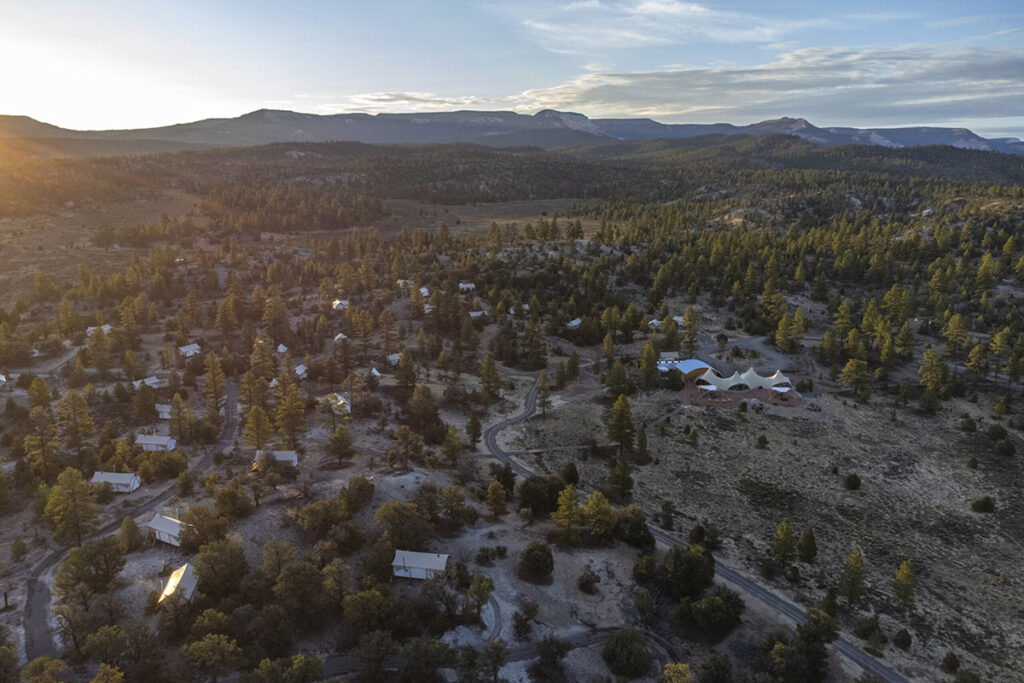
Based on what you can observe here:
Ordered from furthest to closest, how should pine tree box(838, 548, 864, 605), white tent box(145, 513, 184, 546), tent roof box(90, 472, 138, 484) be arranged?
tent roof box(90, 472, 138, 484) < white tent box(145, 513, 184, 546) < pine tree box(838, 548, 864, 605)

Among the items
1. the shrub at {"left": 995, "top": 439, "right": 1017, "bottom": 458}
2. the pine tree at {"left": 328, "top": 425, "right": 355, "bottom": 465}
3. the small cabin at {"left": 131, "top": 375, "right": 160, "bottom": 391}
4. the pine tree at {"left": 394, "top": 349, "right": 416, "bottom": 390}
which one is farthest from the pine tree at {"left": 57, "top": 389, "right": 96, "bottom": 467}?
the shrub at {"left": 995, "top": 439, "right": 1017, "bottom": 458}

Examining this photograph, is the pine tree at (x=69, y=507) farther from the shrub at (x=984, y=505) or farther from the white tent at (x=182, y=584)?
the shrub at (x=984, y=505)

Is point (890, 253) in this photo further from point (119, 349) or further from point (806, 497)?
point (119, 349)

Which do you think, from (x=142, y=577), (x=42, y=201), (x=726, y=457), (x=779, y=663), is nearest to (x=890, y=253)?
(x=726, y=457)

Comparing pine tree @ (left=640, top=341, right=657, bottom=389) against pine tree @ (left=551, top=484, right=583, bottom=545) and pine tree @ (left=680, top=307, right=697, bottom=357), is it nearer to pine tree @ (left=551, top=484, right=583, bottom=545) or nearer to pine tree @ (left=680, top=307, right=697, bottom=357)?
pine tree @ (left=680, top=307, right=697, bottom=357)

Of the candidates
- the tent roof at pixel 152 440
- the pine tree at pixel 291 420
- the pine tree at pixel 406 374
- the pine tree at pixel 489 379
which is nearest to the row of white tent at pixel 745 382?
the pine tree at pixel 489 379

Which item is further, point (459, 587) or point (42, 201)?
point (42, 201)

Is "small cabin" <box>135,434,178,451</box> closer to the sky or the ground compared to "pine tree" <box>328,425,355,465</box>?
closer to the ground
